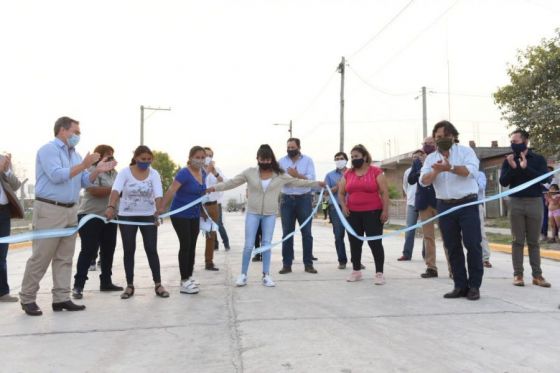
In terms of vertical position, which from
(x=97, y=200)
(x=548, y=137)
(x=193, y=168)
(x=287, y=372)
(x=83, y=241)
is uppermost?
(x=548, y=137)

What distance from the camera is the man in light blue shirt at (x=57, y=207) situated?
466 cm

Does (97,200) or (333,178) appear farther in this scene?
(333,178)

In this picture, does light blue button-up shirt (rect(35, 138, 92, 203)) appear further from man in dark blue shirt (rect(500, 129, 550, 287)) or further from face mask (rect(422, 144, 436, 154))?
man in dark blue shirt (rect(500, 129, 550, 287))

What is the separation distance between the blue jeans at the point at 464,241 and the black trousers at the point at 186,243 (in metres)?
3.03

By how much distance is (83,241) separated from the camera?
5.84 meters

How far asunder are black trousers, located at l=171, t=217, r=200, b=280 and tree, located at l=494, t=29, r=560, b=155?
18816mm

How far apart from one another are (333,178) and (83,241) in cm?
410

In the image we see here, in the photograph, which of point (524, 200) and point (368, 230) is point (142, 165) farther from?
point (524, 200)

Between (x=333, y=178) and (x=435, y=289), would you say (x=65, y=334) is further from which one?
(x=333, y=178)

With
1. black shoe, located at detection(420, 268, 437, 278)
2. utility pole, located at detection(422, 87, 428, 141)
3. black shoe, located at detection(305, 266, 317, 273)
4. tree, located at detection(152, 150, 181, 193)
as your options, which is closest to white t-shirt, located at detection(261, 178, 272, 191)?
black shoe, located at detection(305, 266, 317, 273)

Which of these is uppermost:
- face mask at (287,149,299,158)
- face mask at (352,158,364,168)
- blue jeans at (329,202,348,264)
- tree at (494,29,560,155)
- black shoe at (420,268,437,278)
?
tree at (494,29,560,155)

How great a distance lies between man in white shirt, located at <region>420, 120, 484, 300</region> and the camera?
17.5 ft

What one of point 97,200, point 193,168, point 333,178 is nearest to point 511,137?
point 333,178

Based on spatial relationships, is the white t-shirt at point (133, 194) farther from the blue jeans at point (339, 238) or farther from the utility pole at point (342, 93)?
the utility pole at point (342, 93)
